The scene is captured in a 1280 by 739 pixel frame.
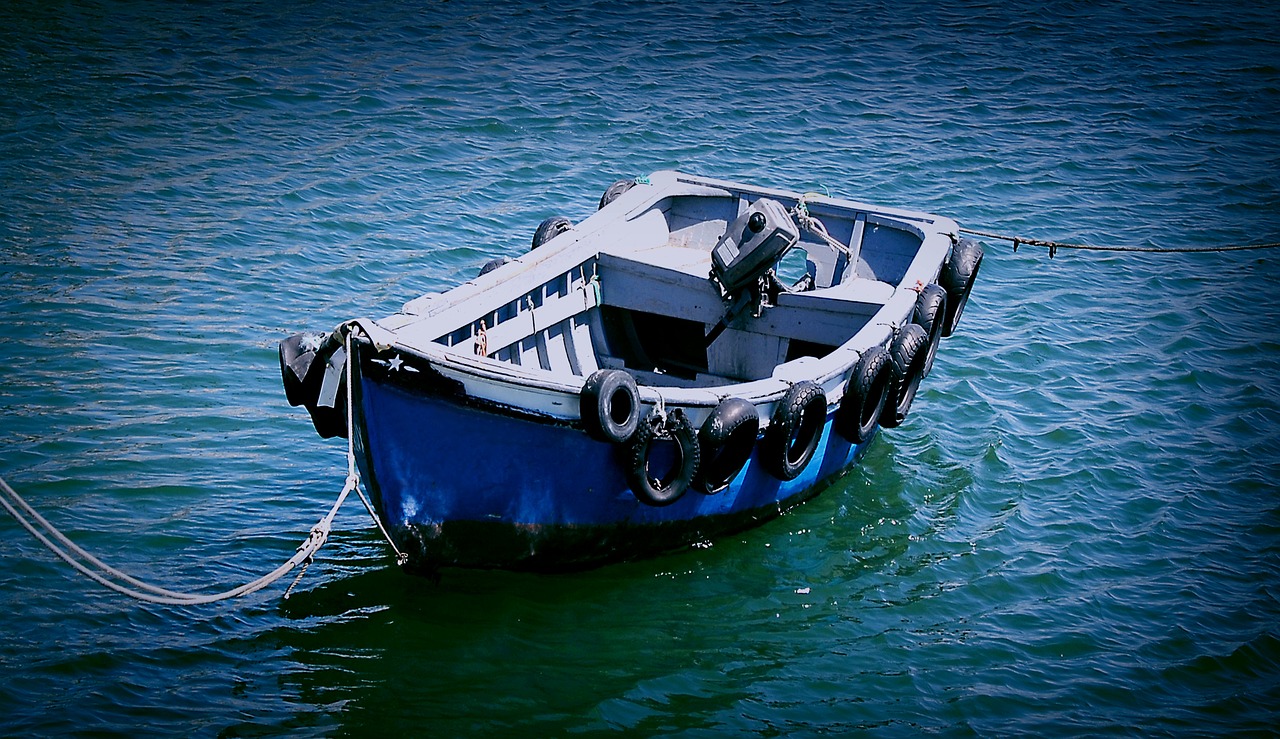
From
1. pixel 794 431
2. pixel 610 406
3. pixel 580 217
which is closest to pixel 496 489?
pixel 610 406

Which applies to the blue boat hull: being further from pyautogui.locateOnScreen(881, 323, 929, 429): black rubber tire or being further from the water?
pyautogui.locateOnScreen(881, 323, 929, 429): black rubber tire

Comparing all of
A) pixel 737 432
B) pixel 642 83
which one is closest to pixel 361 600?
pixel 737 432

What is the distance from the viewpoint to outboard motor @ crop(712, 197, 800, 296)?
37.7 ft

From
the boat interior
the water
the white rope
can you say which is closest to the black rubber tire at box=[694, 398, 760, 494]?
the water

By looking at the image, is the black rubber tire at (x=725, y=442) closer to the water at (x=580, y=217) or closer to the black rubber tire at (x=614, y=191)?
the water at (x=580, y=217)

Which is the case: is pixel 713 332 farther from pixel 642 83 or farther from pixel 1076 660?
pixel 642 83

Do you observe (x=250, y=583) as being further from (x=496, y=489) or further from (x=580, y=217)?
(x=580, y=217)

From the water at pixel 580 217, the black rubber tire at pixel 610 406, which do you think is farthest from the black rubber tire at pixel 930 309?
the black rubber tire at pixel 610 406

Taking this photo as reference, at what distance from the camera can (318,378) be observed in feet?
29.1

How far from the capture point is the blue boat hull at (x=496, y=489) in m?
8.66

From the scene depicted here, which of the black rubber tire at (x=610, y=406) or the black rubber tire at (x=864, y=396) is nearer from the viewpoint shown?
the black rubber tire at (x=610, y=406)

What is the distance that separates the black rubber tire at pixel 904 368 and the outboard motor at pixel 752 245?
4.37ft

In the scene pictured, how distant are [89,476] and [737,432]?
16.8 ft

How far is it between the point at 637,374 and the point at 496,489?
A: 10.6 feet
